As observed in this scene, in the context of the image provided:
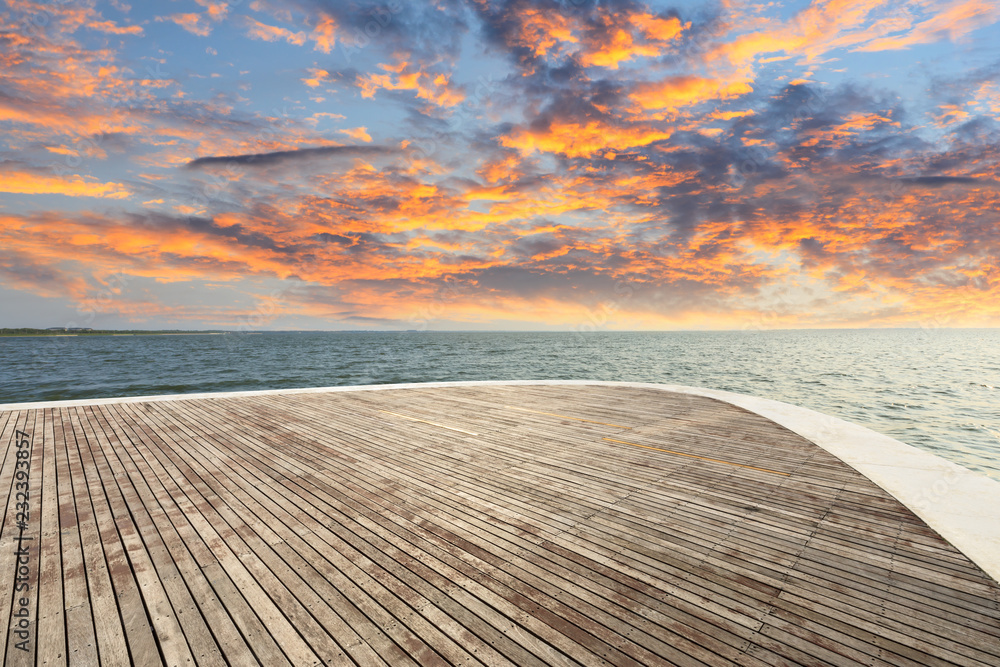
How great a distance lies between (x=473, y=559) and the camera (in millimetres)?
3717

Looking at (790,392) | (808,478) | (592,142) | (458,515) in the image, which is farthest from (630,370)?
(458,515)

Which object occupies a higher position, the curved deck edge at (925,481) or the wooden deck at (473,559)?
the wooden deck at (473,559)

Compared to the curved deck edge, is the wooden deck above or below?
above

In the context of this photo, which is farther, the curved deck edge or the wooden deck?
the curved deck edge

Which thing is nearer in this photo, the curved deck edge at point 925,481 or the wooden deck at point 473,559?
the wooden deck at point 473,559

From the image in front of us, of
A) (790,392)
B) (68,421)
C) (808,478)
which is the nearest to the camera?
(808,478)

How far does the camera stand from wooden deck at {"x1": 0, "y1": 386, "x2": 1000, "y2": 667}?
274 centimetres

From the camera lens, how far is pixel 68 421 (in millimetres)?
8352

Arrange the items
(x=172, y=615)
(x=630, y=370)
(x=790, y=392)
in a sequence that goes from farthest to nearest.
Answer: (x=630, y=370) < (x=790, y=392) < (x=172, y=615)

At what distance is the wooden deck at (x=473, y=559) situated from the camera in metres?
2.74

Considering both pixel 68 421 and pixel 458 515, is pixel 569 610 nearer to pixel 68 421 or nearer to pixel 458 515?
pixel 458 515

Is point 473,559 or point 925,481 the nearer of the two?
point 473,559

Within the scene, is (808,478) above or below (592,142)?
below

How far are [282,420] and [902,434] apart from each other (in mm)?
20911
